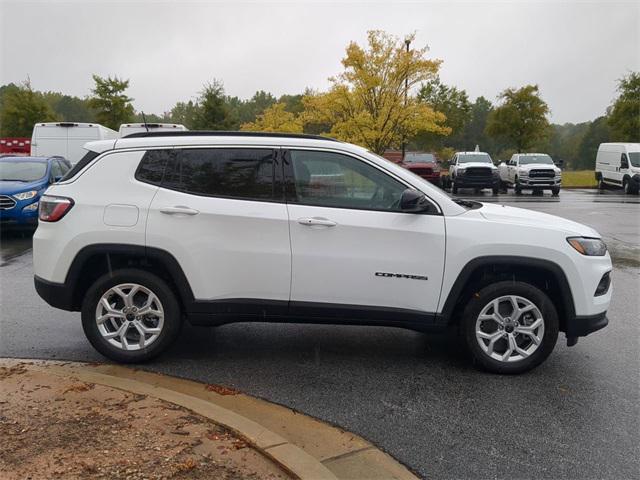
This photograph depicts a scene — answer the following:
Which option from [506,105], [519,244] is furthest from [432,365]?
[506,105]

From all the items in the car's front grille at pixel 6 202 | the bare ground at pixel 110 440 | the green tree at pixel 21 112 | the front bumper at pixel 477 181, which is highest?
the green tree at pixel 21 112

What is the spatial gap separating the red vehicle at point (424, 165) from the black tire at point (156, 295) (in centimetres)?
2110

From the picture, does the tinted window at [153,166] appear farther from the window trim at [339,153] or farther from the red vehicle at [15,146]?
the red vehicle at [15,146]

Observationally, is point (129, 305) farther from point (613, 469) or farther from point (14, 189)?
point (14, 189)

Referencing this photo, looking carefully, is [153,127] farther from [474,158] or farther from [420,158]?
[474,158]

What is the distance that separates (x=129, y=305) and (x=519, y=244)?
3183 mm

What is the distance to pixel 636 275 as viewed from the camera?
Answer: 8.71 meters

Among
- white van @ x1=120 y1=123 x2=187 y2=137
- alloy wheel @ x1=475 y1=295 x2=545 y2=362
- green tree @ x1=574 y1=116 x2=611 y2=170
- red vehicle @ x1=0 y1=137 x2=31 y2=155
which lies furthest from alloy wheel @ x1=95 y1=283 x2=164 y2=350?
green tree @ x1=574 y1=116 x2=611 y2=170

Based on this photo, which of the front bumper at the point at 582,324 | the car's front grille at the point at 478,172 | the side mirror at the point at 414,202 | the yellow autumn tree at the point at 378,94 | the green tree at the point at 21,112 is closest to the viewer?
the side mirror at the point at 414,202

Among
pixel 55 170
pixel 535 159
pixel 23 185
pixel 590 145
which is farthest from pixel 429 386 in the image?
pixel 590 145

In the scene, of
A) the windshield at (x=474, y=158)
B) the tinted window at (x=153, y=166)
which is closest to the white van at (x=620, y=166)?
the windshield at (x=474, y=158)

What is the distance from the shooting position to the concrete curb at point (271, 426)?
3.22m

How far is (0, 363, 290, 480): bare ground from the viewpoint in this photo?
3.01 meters

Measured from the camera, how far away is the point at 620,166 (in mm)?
28891
